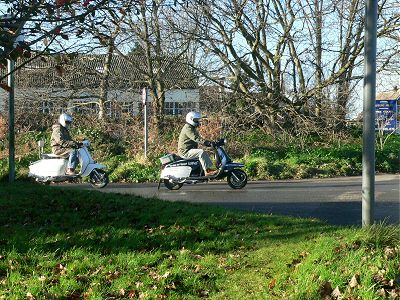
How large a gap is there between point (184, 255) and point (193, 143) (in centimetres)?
744

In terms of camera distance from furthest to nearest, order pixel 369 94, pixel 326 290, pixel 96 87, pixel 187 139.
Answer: pixel 96 87 < pixel 187 139 < pixel 369 94 < pixel 326 290

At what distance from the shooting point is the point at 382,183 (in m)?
13.8

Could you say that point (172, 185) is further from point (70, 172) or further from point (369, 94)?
point (369, 94)

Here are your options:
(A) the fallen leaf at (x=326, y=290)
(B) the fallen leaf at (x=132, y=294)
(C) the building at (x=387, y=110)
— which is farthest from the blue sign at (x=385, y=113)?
(B) the fallen leaf at (x=132, y=294)

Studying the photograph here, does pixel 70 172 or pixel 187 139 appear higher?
pixel 187 139

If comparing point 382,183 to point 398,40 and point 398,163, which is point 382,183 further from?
point 398,40

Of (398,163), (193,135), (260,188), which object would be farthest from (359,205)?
(398,163)

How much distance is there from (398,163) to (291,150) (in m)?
3.58

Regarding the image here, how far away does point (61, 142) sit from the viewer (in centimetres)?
1338

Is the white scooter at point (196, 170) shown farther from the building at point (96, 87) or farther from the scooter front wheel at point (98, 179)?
the building at point (96, 87)

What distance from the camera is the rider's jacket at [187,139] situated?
1265 centimetres

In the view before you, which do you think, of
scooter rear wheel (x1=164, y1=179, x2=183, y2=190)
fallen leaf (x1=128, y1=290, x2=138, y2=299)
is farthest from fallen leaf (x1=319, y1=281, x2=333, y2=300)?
scooter rear wheel (x1=164, y1=179, x2=183, y2=190)

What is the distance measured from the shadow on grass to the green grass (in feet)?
0.04

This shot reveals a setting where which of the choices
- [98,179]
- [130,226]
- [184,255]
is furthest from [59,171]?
[184,255]
